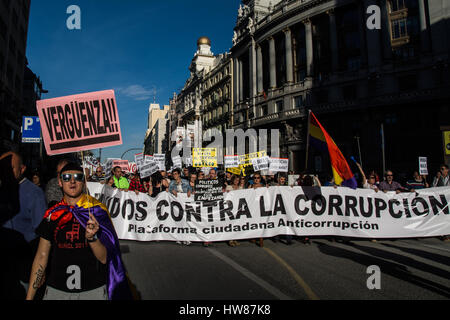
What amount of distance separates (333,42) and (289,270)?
A: 3358 cm

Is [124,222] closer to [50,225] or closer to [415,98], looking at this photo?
[50,225]

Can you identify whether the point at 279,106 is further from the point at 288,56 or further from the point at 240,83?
the point at 240,83

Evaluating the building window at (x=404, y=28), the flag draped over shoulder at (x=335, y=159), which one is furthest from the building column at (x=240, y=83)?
the flag draped over shoulder at (x=335, y=159)

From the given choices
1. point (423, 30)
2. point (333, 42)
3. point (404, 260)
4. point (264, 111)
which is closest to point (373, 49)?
point (423, 30)

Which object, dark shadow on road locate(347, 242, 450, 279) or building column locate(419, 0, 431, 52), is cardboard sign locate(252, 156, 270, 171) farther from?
building column locate(419, 0, 431, 52)

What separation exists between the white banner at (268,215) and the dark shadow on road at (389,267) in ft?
2.61

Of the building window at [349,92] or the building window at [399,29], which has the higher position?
the building window at [399,29]

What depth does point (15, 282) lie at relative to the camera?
3.04 m

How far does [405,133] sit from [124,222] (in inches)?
1083

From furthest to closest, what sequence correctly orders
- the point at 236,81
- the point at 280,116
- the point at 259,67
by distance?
1. the point at 236,81
2. the point at 259,67
3. the point at 280,116

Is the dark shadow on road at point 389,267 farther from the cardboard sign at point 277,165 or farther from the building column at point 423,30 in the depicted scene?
the building column at point 423,30

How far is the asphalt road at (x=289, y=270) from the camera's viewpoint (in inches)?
157

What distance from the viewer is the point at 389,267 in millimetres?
5277
